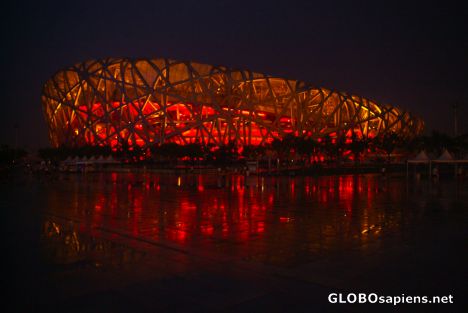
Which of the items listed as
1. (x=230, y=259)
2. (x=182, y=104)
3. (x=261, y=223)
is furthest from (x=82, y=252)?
(x=182, y=104)

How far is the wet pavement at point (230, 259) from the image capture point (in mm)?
5094

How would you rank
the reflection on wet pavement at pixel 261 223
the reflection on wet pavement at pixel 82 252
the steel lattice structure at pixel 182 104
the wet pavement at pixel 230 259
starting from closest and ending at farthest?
1. the wet pavement at pixel 230 259
2. the reflection on wet pavement at pixel 82 252
3. the reflection on wet pavement at pixel 261 223
4. the steel lattice structure at pixel 182 104

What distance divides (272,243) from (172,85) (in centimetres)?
6453

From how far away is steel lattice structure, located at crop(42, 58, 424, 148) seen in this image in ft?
234

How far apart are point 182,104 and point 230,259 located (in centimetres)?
6623

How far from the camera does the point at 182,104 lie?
71875 millimetres

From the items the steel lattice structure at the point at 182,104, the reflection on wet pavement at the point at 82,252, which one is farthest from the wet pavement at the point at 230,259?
the steel lattice structure at the point at 182,104

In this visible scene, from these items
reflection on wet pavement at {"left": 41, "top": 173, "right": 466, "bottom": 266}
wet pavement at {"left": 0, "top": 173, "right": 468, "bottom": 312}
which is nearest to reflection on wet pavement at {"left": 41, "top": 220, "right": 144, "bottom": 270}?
wet pavement at {"left": 0, "top": 173, "right": 468, "bottom": 312}

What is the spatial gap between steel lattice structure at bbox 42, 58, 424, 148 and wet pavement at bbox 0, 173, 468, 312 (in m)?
58.4

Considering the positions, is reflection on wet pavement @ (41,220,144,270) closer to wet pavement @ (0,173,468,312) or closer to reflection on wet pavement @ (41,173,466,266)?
wet pavement @ (0,173,468,312)

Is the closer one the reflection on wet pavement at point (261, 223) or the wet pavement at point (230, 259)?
the wet pavement at point (230, 259)

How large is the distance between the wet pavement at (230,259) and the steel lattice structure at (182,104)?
5840 centimetres

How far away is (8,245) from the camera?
8336 millimetres

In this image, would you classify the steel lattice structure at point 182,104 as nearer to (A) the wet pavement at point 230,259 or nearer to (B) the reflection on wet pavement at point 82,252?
(A) the wet pavement at point 230,259
